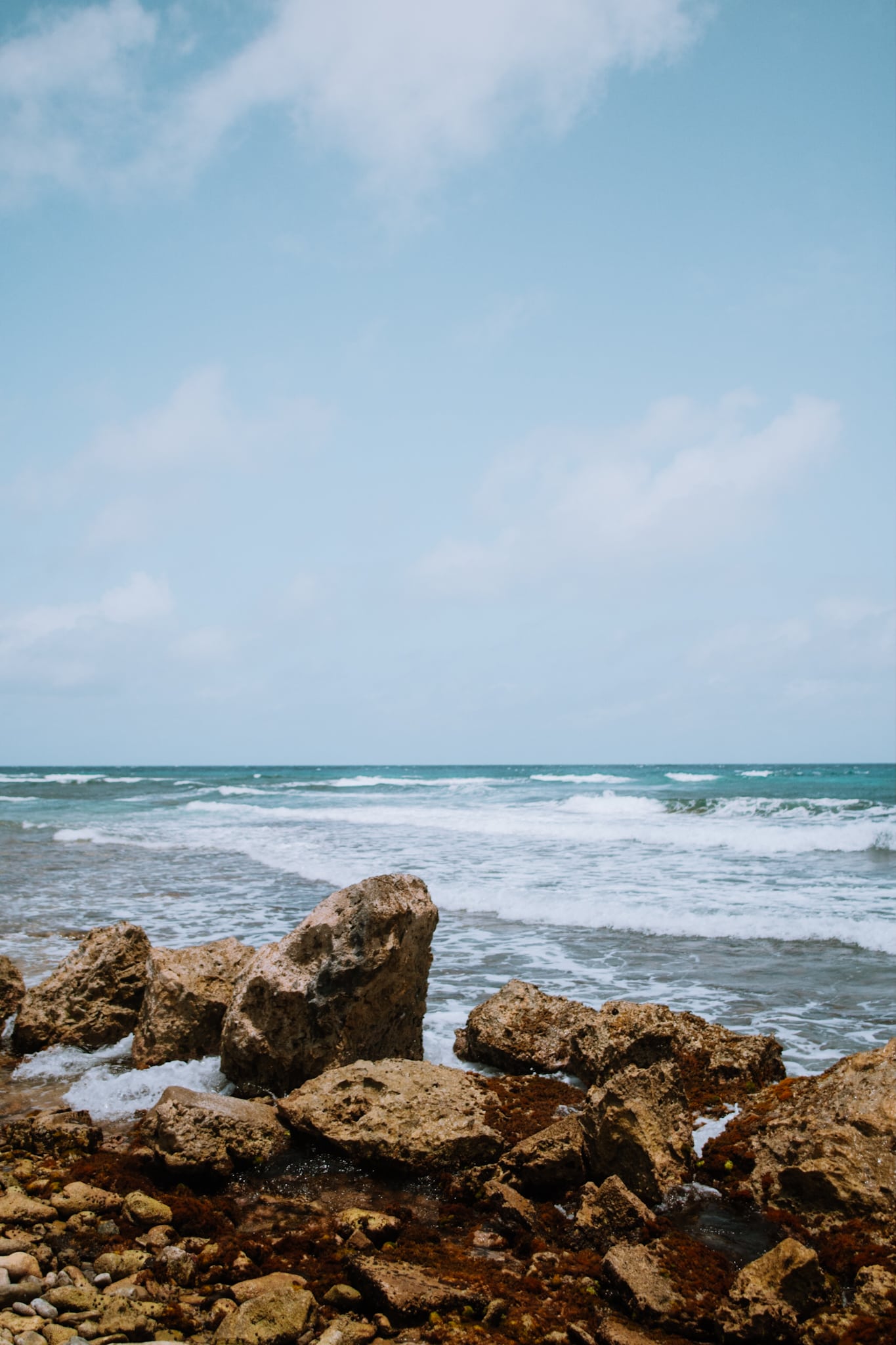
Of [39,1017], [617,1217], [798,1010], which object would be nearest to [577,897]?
[798,1010]

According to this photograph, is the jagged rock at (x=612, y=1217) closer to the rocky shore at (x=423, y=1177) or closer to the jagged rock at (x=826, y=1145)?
the rocky shore at (x=423, y=1177)

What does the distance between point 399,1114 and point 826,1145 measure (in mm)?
2032

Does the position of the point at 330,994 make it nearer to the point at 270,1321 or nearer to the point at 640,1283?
the point at 270,1321

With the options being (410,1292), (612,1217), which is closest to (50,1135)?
(410,1292)

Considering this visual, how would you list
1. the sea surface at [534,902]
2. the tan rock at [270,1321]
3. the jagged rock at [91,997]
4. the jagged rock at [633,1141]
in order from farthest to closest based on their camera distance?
the sea surface at [534,902]
the jagged rock at [91,997]
the jagged rock at [633,1141]
the tan rock at [270,1321]

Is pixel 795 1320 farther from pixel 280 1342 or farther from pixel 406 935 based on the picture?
pixel 406 935

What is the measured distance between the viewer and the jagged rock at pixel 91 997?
5.91m

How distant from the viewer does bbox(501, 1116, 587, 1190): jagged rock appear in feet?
12.9

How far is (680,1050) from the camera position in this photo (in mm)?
5309

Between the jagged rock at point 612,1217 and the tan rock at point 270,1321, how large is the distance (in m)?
1.22

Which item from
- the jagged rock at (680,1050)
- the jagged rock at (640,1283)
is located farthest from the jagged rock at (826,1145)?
the jagged rock at (640,1283)

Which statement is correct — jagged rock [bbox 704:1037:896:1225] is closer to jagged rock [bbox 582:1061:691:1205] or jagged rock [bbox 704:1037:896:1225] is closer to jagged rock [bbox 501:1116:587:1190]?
jagged rock [bbox 582:1061:691:1205]

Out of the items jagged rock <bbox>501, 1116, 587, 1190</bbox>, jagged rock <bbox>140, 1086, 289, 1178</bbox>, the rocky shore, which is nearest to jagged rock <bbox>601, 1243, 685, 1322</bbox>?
the rocky shore

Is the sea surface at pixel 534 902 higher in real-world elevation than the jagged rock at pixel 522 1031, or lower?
lower
